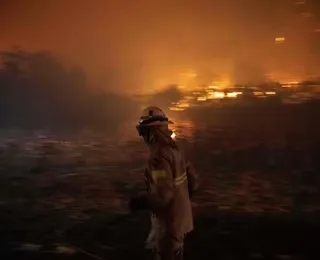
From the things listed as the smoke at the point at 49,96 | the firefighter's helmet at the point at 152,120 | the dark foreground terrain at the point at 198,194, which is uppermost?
the smoke at the point at 49,96

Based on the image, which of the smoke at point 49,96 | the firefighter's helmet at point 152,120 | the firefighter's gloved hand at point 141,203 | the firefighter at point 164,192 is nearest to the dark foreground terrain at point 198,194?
the smoke at point 49,96

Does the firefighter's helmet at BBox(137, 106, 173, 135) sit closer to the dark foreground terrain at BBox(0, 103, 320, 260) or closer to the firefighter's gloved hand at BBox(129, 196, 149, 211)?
the firefighter's gloved hand at BBox(129, 196, 149, 211)

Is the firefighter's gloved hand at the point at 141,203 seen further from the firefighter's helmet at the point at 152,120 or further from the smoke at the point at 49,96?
the smoke at the point at 49,96

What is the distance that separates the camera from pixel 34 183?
4.23 m

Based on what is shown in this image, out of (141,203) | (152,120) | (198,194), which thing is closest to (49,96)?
(198,194)

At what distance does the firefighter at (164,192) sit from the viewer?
2.44m

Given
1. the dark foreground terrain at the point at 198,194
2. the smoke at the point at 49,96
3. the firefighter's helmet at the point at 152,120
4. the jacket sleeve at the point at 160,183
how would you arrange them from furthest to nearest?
the smoke at the point at 49,96 → the dark foreground terrain at the point at 198,194 → the firefighter's helmet at the point at 152,120 → the jacket sleeve at the point at 160,183

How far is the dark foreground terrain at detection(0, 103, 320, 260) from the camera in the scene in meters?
3.84

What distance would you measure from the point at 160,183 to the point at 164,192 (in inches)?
2.1

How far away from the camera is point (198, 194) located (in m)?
4.08

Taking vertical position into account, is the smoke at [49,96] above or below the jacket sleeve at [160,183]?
above

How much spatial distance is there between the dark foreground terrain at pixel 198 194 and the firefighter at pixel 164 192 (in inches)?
47.0

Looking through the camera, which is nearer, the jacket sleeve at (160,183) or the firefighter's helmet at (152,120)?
the jacket sleeve at (160,183)

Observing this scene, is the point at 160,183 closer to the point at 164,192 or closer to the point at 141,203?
the point at 164,192
